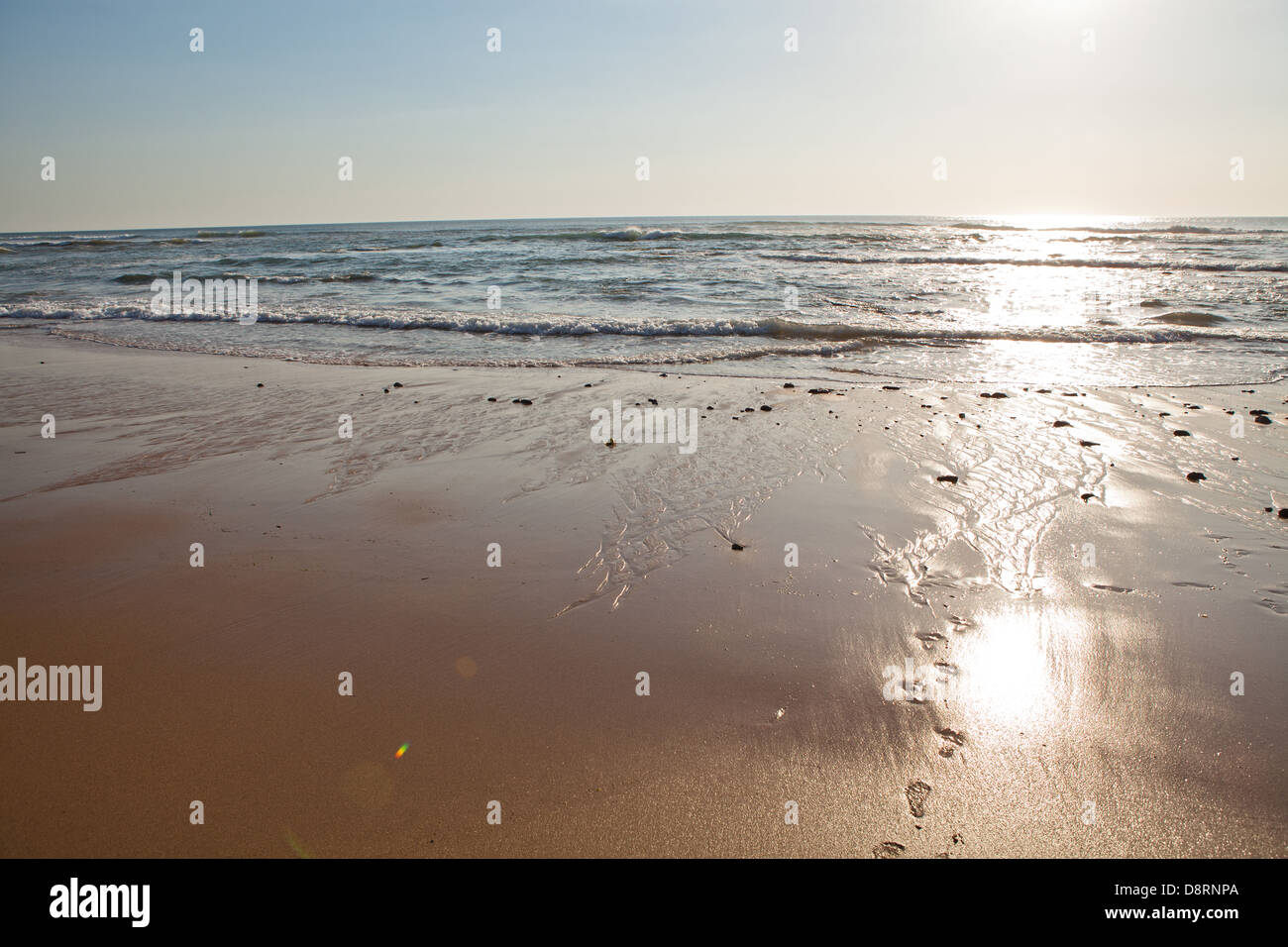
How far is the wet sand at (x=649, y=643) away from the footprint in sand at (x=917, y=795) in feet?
Answer: 0.05

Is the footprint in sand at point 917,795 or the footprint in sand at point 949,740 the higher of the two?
the footprint in sand at point 949,740

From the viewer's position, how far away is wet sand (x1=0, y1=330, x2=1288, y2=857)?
242 centimetres

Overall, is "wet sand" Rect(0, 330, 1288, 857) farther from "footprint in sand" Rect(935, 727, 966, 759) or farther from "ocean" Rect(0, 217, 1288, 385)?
"ocean" Rect(0, 217, 1288, 385)

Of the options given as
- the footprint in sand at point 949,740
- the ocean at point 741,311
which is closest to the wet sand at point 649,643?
the footprint in sand at point 949,740

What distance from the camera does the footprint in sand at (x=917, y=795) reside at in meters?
2.44

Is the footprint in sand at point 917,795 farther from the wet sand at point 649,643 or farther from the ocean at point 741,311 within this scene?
the ocean at point 741,311

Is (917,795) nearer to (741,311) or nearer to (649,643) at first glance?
(649,643)

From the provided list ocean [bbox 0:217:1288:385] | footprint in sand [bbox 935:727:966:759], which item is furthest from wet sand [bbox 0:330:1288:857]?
ocean [bbox 0:217:1288:385]

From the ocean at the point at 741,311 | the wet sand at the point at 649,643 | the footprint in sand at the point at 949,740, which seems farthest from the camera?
the ocean at the point at 741,311

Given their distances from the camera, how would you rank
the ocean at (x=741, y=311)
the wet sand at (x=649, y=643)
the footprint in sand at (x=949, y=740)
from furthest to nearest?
the ocean at (x=741, y=311), the footprint in sand at (x=949, y=740), the wet sand at (x=649, y=643)

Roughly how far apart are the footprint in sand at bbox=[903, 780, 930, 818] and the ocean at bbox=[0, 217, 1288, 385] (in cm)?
779

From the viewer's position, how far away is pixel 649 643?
3426 mm
